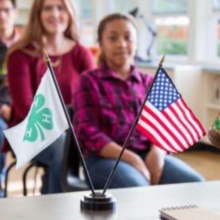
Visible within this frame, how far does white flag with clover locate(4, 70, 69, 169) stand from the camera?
143 cm

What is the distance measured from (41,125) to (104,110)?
0.95 meters

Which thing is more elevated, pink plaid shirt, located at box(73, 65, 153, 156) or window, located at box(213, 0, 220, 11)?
window, located at box(213, 0, 220, 11)

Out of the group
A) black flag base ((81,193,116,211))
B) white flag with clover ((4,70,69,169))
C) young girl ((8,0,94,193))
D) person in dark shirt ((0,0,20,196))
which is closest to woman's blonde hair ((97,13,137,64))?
young girl ((8,0,94,193))

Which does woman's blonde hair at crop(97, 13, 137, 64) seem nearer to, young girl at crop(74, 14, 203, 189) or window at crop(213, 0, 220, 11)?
young girl at crop(74, 14, 203, 189)

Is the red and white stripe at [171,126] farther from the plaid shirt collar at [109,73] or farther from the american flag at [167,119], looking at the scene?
the plaid shirt collar at [109,73]

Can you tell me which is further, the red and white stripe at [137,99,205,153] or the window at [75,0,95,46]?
the window at [75,0,95,46]

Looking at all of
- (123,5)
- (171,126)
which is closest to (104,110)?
(171,126)

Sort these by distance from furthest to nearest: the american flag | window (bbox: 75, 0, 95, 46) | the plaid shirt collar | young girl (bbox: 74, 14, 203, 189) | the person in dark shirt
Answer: window (bbox: 75, 0, 95, 46) < the person in dark shirt < the plaid shirt collar < young girl (bbox: 74, 14, 203, 189) < the american flag

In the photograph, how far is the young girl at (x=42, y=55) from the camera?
2.80m

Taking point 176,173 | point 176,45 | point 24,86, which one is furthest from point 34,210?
point 176,45

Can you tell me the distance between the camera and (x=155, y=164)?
2.36 meters

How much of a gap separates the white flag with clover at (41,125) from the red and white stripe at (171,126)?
0.73 ft

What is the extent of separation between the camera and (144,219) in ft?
4.23

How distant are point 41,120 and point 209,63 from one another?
4263 millimetres
